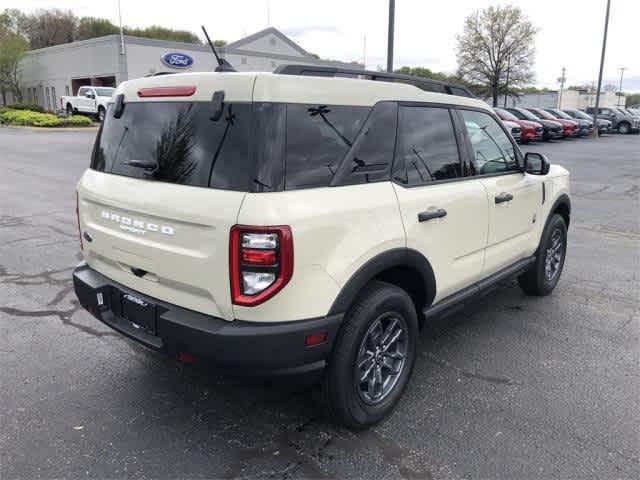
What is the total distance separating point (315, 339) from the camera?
2.54 m

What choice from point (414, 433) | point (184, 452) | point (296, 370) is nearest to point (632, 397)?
point (414, 433)

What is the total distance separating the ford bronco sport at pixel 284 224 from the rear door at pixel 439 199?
0.04ft

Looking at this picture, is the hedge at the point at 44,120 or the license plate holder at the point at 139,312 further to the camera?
the hedge at the point at 44,120

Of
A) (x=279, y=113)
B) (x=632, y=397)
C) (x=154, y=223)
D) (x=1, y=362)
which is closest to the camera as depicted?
(x=279, y=113)

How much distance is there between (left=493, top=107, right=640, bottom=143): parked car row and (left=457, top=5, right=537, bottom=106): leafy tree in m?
7.57

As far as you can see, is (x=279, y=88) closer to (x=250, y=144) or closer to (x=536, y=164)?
(x=250, y=144)

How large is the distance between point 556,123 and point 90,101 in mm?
25291

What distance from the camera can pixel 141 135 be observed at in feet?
9.71

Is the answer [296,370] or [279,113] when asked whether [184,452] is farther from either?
[279,113]

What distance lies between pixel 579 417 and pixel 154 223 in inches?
103

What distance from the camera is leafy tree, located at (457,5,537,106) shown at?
4209 centimetres

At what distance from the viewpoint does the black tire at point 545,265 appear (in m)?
4.75

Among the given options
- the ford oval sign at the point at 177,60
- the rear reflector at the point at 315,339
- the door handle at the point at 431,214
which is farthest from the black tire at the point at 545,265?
the ford oval sign at the point at 177,60

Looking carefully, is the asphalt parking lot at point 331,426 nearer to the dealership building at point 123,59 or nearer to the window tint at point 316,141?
the window tint at point 316,141
